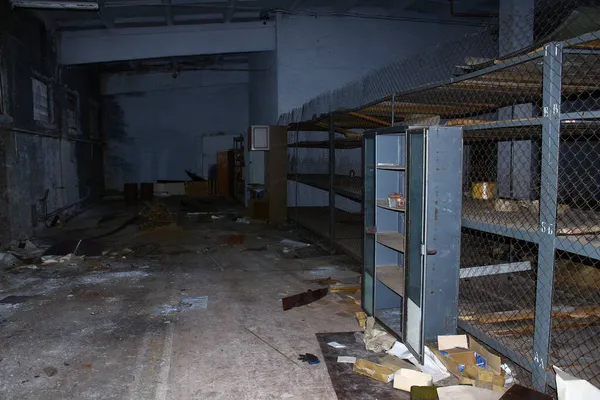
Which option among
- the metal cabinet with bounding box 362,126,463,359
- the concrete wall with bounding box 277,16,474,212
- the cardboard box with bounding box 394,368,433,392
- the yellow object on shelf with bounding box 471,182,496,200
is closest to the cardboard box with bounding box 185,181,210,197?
the concrete wall with bounding box 277,16,474,212

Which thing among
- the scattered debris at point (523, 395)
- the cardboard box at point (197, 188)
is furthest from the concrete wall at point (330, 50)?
the scattered debris at point (523, 395)

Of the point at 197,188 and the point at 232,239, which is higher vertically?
the point at 197,188

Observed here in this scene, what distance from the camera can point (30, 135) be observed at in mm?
10938

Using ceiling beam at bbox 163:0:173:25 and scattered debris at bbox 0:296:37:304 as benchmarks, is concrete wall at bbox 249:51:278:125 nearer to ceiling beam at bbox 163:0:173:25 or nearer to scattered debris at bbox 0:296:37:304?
ceiling beam at bbox 163:0:173:25

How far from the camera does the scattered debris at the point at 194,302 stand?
5910 mm

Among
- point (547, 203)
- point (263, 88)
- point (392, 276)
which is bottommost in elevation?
point (392, 276)

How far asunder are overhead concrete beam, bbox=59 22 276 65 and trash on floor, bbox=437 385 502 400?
12444mm

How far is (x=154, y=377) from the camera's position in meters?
4.10

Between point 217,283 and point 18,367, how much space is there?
3.02m

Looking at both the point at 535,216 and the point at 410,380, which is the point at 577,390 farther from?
the point at 535,216

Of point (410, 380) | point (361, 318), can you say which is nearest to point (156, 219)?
point (361, 318)

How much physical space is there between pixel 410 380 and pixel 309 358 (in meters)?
0.97

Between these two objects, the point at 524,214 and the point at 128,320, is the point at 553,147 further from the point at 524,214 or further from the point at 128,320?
the point at 128,320

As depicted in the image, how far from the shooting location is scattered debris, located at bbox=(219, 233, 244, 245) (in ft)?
33.2
